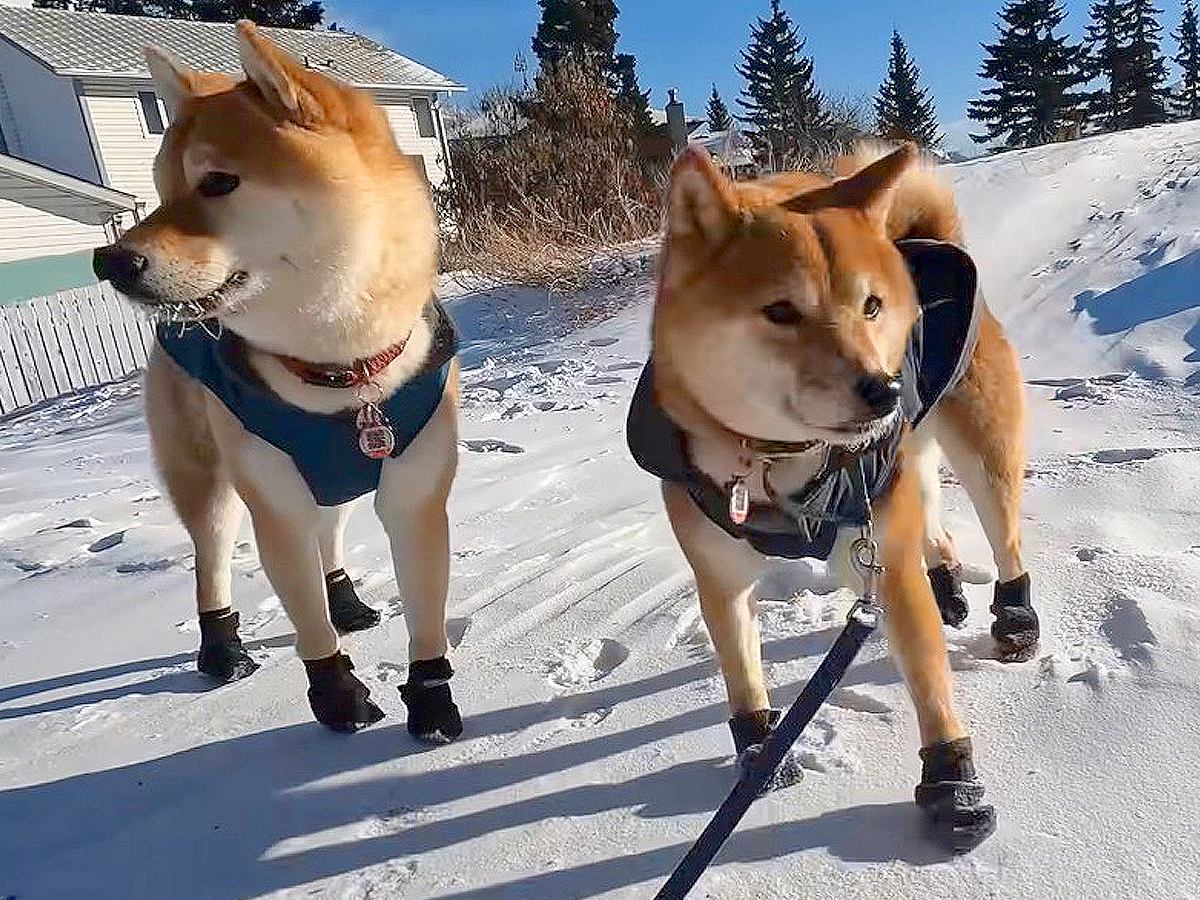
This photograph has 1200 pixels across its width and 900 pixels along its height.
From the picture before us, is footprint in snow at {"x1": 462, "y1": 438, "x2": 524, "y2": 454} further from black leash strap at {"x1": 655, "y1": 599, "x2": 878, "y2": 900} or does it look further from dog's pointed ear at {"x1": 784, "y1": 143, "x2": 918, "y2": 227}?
black leash strap at {"x1": 655, "y1": 599, "x2": 878, "y2": 900}

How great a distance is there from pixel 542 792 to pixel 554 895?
1.03 feet

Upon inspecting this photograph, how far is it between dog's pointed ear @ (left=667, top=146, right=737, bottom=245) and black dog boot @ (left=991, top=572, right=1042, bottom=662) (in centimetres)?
126

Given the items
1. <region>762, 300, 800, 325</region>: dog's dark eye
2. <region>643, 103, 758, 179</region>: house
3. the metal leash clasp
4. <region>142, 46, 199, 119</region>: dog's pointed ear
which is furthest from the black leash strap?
<region>643, 103, 758, 179</region>: house

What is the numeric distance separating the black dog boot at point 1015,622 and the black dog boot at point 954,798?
22.3 inches

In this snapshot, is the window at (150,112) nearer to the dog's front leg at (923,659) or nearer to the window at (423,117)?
the window at (423,117)

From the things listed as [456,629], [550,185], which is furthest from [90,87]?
[456,629]

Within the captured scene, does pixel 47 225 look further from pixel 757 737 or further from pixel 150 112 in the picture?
pixel 757 737

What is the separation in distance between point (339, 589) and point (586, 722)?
110 centimetres

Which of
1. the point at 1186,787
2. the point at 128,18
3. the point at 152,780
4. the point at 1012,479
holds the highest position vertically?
the point at 128,18

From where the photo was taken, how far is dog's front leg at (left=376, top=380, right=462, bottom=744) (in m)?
2.26

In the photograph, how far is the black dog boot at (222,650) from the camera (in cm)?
270

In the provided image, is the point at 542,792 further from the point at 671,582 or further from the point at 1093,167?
the point at 1093,167

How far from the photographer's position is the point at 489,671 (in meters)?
2.59

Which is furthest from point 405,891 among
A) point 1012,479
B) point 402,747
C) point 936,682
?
point 1012,479
